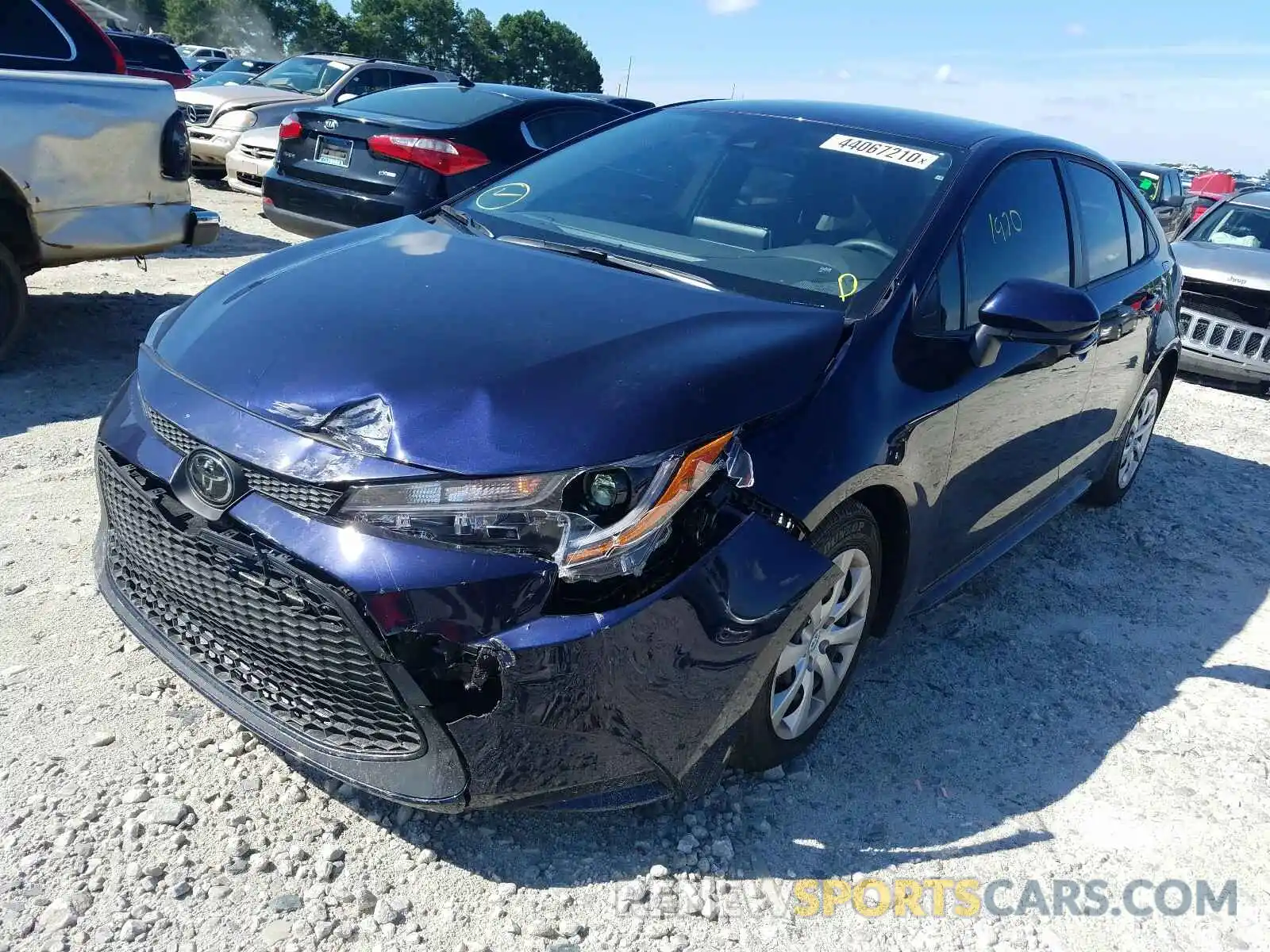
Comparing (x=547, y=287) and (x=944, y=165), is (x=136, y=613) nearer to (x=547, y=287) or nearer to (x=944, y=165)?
(x=547, y=287)

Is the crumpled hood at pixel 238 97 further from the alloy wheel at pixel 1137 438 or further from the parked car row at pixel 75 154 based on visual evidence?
the alloy wheel at pixel 1137 438

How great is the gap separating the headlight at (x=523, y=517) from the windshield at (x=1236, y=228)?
888 centimetres

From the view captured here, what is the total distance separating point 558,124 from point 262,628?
6.55 m

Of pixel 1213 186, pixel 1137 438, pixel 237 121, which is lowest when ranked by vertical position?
pixel 1213 186

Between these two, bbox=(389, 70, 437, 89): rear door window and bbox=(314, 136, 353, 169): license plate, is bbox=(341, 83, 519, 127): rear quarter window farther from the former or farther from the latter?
bbox=(389, 70, 437, 89): rear door window

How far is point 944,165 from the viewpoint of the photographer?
10.4ft

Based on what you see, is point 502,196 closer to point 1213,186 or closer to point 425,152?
point 425,152

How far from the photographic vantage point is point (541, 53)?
9375cm

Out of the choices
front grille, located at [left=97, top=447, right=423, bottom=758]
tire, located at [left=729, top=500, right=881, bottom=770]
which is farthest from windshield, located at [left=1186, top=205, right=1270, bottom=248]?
front grille, located at [left=97, top=447, right=423, bottom=758]

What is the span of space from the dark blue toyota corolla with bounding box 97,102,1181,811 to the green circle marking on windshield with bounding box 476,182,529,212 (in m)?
0.15

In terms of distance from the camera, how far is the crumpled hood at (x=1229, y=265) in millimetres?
7836

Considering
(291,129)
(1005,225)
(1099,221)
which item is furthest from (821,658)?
(291,129)

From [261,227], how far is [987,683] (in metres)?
8.67

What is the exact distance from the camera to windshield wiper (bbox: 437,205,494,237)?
3.24 m
